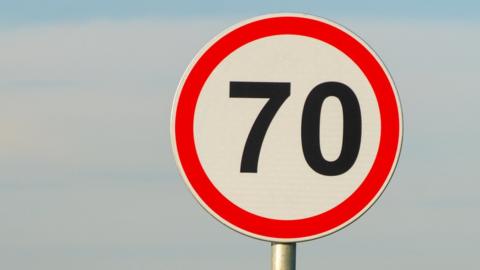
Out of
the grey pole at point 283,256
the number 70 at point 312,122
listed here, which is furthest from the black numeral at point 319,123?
the grey pole at point 283,256

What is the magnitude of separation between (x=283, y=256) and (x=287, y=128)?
0.34 metres

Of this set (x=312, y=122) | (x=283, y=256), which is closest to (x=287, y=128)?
(x=312, y=122)

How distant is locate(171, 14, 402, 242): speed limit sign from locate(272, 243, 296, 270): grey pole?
0.02 meters

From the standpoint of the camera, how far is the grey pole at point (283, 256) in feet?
8.45

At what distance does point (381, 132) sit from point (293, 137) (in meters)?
0.25

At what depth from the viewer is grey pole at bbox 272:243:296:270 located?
258cm

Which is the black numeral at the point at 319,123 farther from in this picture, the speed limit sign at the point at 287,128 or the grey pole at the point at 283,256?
the grey pole at the point at 283,256

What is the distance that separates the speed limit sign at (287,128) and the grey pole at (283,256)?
0.08ft

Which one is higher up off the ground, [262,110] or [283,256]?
[262,110]

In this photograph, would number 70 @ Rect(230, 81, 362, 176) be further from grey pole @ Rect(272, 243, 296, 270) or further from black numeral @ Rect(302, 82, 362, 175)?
grey pole @ Rect(272, 243, 296, 270)

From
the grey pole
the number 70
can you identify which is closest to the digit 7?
the number 70

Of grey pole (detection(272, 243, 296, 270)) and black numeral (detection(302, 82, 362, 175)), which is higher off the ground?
black numeral (detection(302, 82, 362, 175))

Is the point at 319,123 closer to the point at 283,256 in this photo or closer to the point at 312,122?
the point at 312,122

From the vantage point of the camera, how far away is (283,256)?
2590mm
